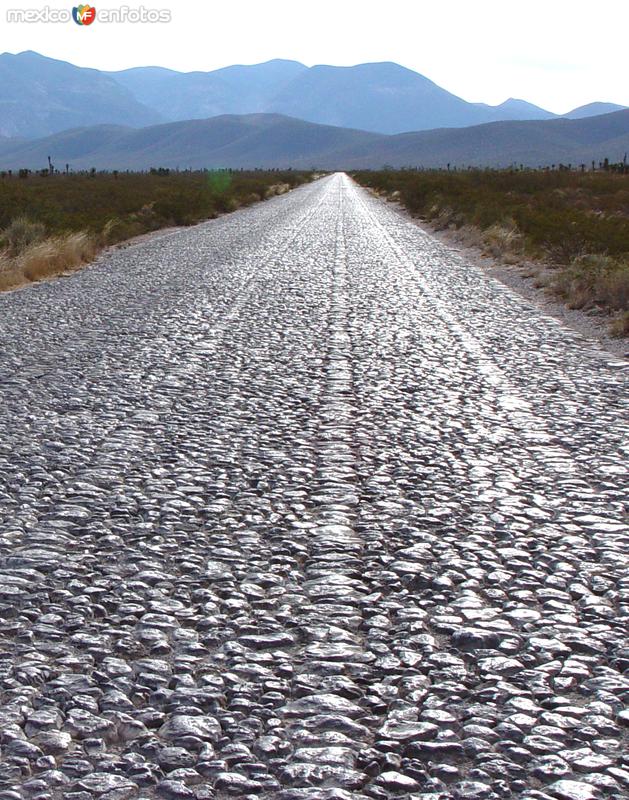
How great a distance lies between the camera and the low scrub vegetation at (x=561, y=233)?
43.2ft

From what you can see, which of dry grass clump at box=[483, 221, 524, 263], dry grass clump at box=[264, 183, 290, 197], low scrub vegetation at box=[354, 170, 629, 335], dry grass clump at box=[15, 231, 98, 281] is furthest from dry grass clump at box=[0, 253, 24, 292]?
dry grass clump at box=[264, 183, 290, 197]

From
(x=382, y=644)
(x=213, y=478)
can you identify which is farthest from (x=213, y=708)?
(x=213, y=478)

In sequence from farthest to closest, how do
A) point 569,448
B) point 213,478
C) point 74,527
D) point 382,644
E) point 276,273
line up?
point 276,273, point 569,448, point 213,478, point 74,527, point 382,644

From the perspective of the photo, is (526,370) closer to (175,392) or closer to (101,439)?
(175,392)

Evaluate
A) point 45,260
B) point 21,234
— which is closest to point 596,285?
point 45,260

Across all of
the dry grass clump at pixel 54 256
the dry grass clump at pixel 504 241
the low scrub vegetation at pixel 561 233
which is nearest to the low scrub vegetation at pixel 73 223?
the dry grass clump at pixel 54 256

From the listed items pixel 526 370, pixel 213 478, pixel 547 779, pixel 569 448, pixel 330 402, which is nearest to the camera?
pixel 547 779

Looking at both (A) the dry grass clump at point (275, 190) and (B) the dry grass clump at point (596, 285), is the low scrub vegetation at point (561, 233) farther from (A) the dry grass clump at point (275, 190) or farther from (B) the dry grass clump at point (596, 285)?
(A) the dry grass clump at point (275, 190)

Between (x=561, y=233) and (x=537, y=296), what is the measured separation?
631 centimetres

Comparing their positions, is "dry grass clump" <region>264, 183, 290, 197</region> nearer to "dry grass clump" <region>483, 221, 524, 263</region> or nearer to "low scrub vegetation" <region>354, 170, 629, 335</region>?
"low scrub vegetation" <region>354, 170, 629, 335</region>

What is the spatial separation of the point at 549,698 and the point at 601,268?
12.4 meters

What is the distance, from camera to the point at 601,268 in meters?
14.7

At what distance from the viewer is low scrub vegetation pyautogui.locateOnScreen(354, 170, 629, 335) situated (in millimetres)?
13156

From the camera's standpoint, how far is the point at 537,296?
14.3 m
